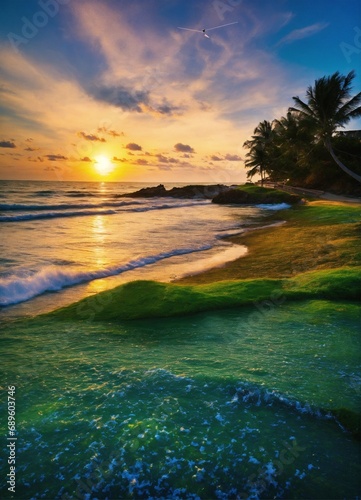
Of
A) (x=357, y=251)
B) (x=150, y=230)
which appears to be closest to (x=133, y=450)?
(x=357, y=251)

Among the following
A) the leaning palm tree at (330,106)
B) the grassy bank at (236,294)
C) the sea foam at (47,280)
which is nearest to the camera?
the grassy bank at (236,294)

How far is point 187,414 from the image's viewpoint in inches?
120

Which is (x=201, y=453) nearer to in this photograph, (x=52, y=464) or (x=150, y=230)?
(x=52, y=464)

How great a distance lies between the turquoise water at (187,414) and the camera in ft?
7.91

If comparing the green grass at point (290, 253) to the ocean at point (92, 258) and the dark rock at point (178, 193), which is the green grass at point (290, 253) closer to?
the ocean at point (92, 258)

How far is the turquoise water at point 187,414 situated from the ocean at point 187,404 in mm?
10

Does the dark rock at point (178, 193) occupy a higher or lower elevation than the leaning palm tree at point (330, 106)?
lower

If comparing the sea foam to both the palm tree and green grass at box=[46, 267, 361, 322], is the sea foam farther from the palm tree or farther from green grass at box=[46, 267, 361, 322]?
the palm tree

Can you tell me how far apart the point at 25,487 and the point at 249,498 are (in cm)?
165

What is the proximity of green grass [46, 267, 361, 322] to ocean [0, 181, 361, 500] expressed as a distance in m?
0.35

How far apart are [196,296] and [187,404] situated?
366 cm

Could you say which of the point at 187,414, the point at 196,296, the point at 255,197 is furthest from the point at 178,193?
the point at 187,414

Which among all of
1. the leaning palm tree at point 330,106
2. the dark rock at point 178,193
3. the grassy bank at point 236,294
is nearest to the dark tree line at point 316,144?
the leaning palm tree at point 330,106

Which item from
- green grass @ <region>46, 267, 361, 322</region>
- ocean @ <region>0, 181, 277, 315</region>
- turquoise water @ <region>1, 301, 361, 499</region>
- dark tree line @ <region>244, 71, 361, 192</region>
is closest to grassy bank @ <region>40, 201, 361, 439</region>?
green grass @ <region>46, 267, 361, 322</region>
